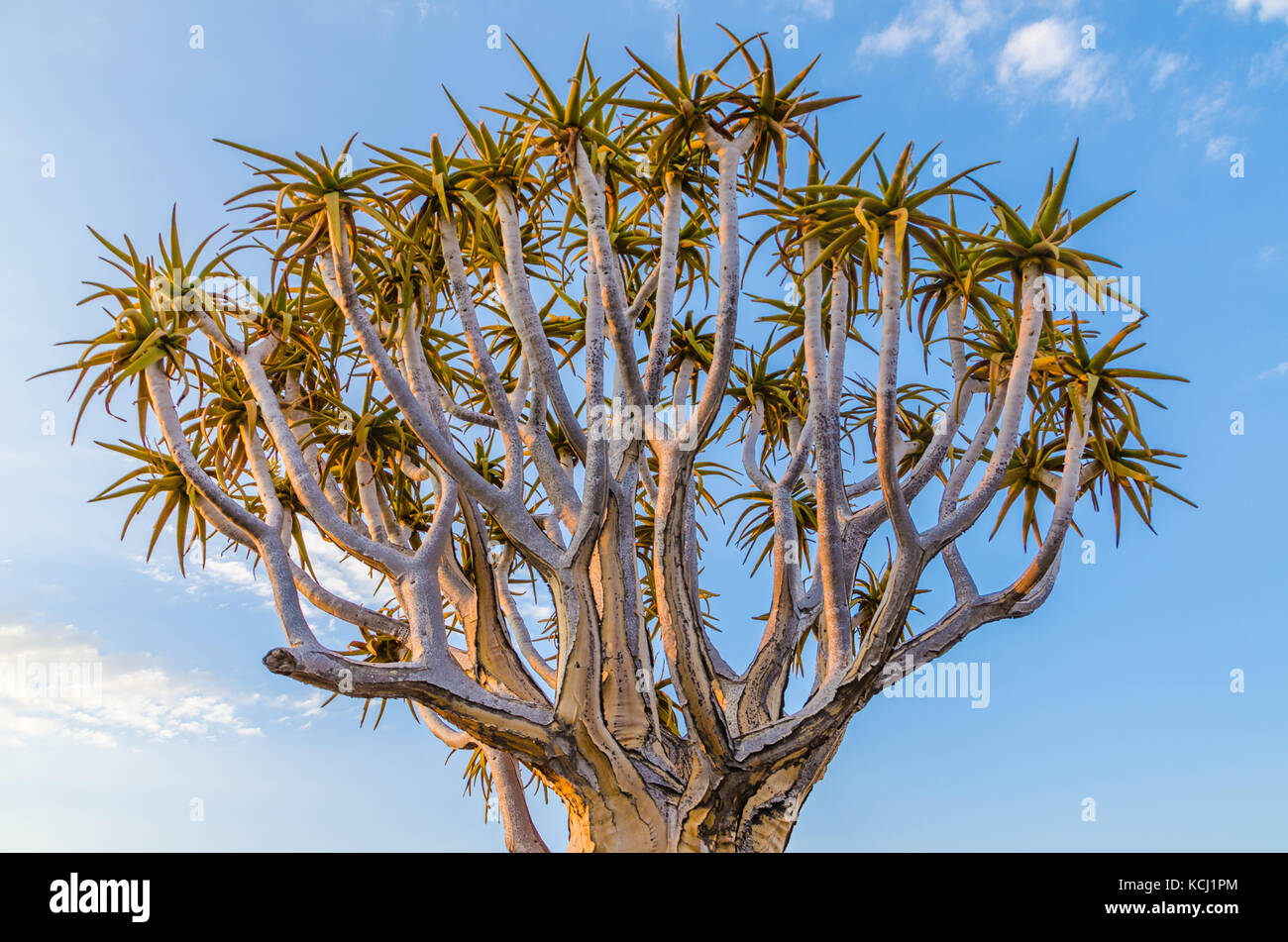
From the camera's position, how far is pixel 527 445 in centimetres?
795

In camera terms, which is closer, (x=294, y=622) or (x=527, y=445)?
(x=294, y=622)

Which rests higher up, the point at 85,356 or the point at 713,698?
the point at 85,356

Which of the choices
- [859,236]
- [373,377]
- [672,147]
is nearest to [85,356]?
[373,377]

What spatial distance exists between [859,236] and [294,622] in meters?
5.04
